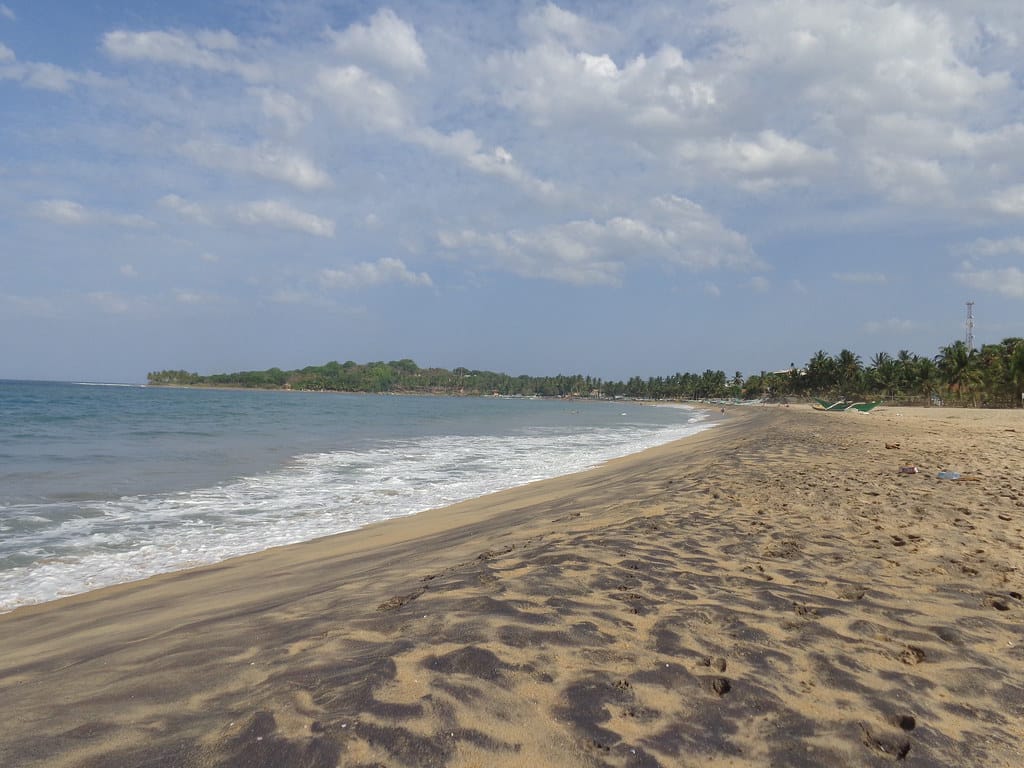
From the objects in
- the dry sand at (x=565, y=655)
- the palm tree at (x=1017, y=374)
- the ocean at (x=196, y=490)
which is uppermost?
the palm tree at (x=1017, y=374)

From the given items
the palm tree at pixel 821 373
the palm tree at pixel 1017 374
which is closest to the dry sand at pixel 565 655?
the palm tree at pixel 1017 374

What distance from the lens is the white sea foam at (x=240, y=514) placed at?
21.1 ft

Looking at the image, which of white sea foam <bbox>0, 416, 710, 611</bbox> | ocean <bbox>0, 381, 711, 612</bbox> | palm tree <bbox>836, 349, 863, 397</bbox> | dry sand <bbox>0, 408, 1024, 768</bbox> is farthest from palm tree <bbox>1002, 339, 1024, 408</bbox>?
dry sand <bbox>0, 408, 1024, 768</bbox>

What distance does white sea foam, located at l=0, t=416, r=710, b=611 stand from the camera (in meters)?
6.42

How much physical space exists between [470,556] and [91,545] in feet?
17.8

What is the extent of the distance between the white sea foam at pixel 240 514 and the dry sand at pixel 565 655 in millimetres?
976

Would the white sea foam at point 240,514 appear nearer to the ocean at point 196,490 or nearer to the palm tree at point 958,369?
the ocean at point 196,490

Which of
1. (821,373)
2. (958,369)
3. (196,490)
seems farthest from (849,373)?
(196,490)

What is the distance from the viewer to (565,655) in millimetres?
3057

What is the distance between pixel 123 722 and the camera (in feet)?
8.70

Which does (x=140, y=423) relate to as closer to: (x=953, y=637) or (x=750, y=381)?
(x=953, y=637)

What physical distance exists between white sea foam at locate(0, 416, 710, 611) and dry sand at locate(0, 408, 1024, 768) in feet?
3.20

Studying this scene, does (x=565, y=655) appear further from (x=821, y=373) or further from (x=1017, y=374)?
(x=821, y=373)

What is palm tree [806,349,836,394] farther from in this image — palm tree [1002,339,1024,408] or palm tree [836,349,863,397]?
palm tree [1002,339,1024,408]
